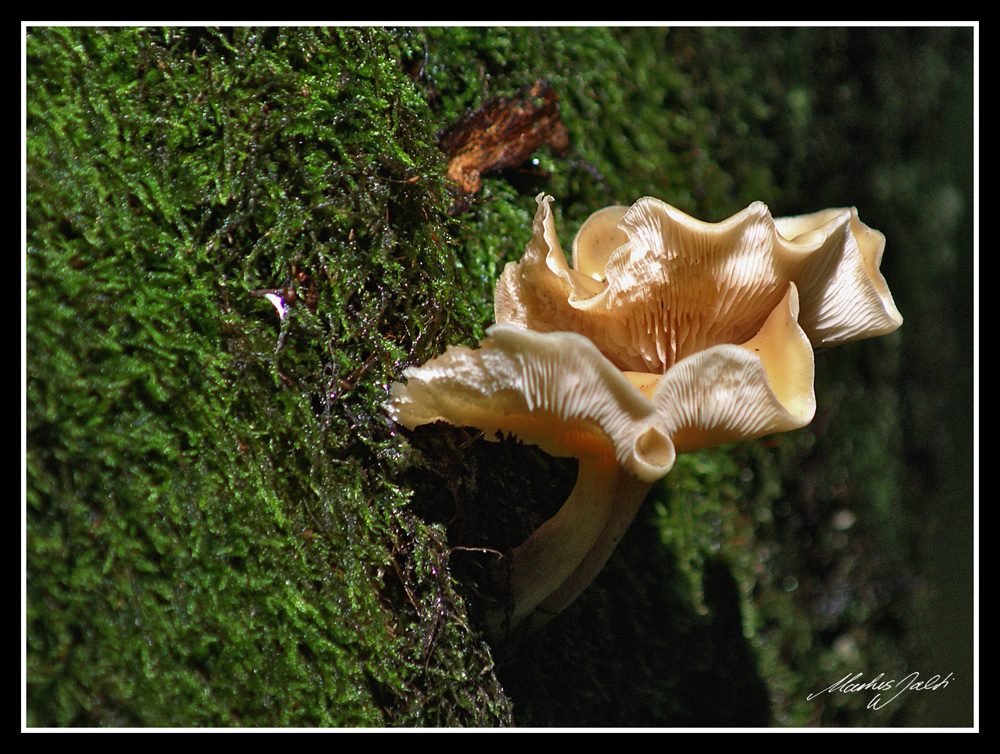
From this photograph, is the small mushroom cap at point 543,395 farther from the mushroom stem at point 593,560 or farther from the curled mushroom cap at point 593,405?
the mushroom stem at point 593,560

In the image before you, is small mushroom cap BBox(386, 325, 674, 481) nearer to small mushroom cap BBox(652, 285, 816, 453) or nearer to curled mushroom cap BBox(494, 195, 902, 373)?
small mushroom cap BBox(652, 285, 816, 453)

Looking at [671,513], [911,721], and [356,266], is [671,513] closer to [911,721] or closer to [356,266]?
[356,266]

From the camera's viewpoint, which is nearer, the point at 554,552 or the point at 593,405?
the point at 593,405

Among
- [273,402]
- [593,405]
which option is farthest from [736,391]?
[273,402]
